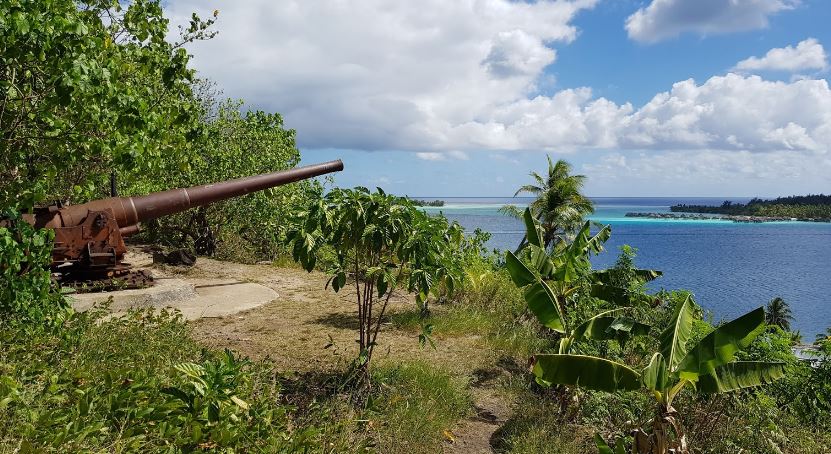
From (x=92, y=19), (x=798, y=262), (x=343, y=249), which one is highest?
(x=92, y=19)

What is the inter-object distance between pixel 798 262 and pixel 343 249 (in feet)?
345

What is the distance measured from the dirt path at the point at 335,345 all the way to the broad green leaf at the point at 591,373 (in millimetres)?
1308

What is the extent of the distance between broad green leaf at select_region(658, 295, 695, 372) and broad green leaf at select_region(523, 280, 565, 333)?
3.27 feet

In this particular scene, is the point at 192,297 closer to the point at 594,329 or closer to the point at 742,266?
the point at 594,329

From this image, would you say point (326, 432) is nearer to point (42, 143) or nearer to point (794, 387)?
point (42, 143)

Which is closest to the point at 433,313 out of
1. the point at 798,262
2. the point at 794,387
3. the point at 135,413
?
the point at 794,387

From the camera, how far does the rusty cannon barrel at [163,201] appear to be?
8.34 meters

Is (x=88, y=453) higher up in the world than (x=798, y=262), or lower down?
higher up

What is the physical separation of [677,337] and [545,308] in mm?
1262

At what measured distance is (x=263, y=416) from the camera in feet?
13.6

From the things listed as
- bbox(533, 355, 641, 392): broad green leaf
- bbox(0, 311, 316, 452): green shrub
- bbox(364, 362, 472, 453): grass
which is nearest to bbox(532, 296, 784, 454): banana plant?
bbox(533, 355, 641, 392): broad green leaf

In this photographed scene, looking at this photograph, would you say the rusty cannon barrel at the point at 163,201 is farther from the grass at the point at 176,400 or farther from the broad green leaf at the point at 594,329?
the broad green leaf at the point at 594,329

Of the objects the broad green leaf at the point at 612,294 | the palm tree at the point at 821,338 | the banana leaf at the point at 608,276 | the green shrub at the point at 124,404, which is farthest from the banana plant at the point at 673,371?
the banana leaf at the point at 608,276

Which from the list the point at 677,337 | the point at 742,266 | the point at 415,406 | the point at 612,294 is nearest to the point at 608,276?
the point at 612,294
